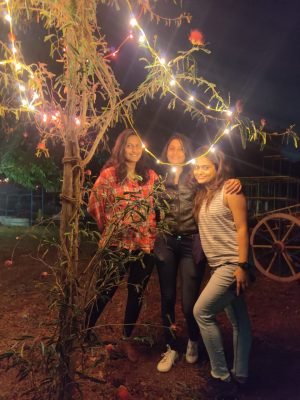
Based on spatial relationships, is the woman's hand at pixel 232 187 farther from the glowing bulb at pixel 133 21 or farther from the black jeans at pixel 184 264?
the glowing bulb at pixel 133 21

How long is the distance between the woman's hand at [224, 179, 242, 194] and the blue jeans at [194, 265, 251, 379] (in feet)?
1.82

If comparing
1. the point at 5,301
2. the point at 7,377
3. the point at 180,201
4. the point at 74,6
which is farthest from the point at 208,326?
the point at 5,301

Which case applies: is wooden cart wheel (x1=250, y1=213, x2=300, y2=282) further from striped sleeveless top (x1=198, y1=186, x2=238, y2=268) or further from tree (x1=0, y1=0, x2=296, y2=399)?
tree (x1=0, y1=0, x2=296, y2=399)

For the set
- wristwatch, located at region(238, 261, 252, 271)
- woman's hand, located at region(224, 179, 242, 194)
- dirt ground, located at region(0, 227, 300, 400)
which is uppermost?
woman's hand, located at region(224, 179, 242, 194)

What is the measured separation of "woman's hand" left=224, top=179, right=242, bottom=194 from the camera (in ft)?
10.3

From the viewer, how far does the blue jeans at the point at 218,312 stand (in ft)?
10.2

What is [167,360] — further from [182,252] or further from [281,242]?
[281,242]

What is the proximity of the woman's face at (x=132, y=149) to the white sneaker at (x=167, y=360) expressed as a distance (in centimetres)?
161

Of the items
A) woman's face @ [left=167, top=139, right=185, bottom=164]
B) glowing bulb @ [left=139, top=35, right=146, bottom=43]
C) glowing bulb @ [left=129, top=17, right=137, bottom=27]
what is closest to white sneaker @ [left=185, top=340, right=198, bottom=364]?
woman's face @ [left=167, top=139, right=185, bottom=164]

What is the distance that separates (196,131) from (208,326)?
11643 millimetres

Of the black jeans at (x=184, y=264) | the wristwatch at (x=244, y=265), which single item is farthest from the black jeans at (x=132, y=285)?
Answer: the wristwatch at (x=244, y=265)

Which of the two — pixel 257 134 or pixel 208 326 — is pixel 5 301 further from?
pixel 257 134

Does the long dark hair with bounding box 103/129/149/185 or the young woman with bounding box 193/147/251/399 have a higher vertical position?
the long dark hair with bounding box 103/129/149/185

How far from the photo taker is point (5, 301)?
5.51m
